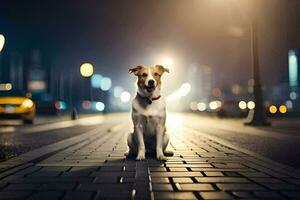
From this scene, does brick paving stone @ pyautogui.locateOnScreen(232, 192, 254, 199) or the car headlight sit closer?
brick paving stone @ pyautogui.locateOnScreen(232, 192, 254, 199)

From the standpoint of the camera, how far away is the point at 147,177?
19.0 ft

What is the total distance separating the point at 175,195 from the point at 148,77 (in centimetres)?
296

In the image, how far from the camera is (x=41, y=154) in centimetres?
834

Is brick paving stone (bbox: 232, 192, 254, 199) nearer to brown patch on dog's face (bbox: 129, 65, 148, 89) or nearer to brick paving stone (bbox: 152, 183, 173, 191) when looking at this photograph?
brick paving stone (bbox: 152, 183, 173, 191)

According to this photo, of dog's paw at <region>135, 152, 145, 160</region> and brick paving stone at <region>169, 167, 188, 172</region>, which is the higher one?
dog's paw at <region>135, 152, 145, 160</region>

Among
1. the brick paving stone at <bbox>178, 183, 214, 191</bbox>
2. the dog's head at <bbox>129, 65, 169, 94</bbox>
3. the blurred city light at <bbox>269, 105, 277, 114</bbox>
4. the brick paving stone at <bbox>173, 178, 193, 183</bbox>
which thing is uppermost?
the dog's head at <bbox>129, 65, 169, 94</bbox>

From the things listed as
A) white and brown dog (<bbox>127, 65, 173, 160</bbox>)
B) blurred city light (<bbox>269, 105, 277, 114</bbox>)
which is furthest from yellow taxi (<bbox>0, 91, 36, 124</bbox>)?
blurred city light (<bbox>269, 105, 277, 114</bbox>)

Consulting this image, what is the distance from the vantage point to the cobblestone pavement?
4754 mm

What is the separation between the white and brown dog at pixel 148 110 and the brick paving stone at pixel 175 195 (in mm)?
2645

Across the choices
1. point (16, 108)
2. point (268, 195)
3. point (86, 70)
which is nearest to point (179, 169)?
point (268, 195)

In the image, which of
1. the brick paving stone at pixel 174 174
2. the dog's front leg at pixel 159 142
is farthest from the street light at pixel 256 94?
the brick paving stone at pixel 174 174

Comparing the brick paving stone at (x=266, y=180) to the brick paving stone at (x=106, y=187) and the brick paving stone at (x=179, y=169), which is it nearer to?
the brick paving stone at (x=179, y=169)

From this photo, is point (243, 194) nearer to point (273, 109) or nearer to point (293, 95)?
point (273, 109)

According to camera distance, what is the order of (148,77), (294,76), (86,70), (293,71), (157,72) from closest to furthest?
(148,77), (157,72), (86,70), (294,76), (293,71)
